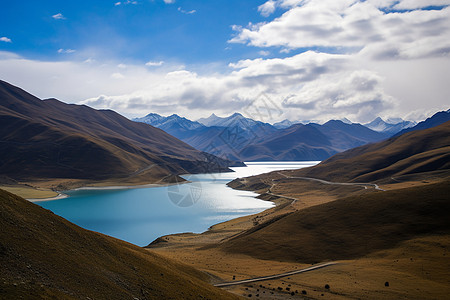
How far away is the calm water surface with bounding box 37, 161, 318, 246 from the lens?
10138 centimetres

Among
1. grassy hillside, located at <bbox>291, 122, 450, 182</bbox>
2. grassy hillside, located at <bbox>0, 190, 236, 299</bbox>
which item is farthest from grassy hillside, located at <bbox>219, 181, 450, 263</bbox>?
grassy hillside, located at <bbox>291, 122, 450, 182</bbox>

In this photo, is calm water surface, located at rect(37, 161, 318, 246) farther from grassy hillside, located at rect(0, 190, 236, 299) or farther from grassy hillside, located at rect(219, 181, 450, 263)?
grassy hillside, located at rect(0, 190, 236, 299)

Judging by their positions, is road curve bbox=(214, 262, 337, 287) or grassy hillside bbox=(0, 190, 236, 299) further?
road curve bbox=(214, 262, 337, 287)

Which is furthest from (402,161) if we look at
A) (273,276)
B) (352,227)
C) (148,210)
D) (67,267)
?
(67,267)

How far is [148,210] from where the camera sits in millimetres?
135500

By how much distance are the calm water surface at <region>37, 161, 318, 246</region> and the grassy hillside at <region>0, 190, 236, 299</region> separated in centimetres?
5469

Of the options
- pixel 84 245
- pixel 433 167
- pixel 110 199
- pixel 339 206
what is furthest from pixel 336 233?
pixel 110 199

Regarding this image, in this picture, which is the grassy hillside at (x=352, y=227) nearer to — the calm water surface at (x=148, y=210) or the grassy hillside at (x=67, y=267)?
the grassy hillside at (x=67, y=267)

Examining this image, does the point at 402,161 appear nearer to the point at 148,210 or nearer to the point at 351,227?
the point at 351,227

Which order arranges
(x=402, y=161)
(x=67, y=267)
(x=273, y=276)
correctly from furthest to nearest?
(x=402, y=161)
(x=273, y=276)
(x=67, y=267)

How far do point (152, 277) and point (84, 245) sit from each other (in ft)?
22.3

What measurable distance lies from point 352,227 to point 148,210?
3626 inches

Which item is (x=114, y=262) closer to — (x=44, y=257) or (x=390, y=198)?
(x=44, y=257)

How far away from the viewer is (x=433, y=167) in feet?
464
